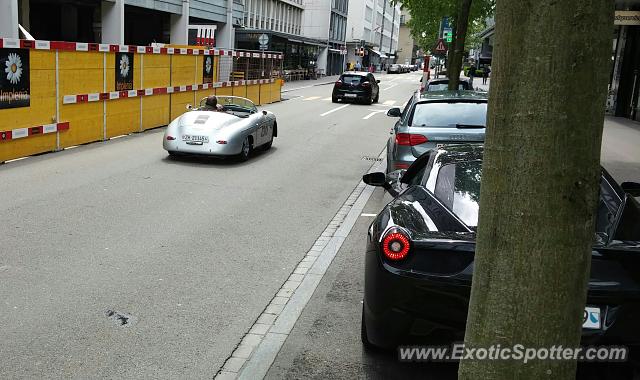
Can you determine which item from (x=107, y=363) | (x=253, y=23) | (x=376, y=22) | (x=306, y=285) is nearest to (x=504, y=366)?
(x=107, y=363)

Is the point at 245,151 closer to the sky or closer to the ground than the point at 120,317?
closer to the sky

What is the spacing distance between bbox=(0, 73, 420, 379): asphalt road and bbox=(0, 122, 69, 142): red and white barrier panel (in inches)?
19.4

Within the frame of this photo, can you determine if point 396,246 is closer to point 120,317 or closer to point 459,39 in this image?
point 120,317

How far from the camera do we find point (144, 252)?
666 cm

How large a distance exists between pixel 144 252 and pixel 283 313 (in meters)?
2.11

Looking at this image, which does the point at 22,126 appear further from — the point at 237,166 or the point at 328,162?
the point at 328,162

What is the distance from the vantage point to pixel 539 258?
2021 millimetres

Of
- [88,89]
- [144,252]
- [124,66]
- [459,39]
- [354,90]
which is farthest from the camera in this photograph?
[354,90]

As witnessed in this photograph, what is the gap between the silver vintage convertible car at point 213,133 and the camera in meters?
12.1

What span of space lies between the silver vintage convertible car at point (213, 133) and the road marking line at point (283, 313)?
430 centimetres

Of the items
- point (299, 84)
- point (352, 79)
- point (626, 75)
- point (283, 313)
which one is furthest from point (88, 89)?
point (299, 84)

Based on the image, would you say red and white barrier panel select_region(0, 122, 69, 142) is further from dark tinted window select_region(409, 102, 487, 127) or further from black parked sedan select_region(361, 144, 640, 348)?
black parked sedan select_region(361, 144, 640, 348)

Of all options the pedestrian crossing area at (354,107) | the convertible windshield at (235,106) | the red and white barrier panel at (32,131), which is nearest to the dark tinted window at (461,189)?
the convertible windshield at (235,106)

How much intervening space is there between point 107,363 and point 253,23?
5039 centimetres
